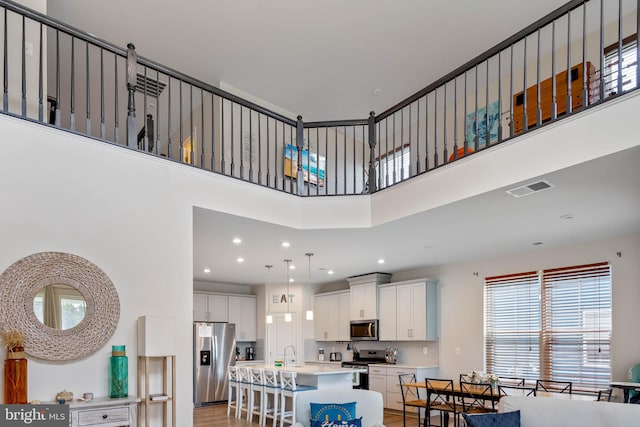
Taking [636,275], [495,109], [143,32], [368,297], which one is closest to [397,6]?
[495,109]

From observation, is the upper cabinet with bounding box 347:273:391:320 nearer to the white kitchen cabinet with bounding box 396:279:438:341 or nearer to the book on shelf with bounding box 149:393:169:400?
the white kitchen cabinet with bounding box 396:279:438:341

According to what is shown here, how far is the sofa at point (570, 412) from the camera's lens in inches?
153

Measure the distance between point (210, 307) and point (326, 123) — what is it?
6465 millimetres

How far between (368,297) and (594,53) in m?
5.84

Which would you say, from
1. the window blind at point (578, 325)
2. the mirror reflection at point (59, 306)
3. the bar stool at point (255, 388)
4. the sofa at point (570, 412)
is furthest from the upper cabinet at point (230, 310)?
the sofa at point (570, 412)

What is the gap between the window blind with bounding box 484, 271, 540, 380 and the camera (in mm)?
7395

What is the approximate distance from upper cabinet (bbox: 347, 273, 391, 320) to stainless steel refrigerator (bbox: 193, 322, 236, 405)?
2.77 m

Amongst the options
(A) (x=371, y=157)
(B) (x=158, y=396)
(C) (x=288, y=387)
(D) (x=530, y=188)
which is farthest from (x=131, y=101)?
(C) (x=288, y=387)

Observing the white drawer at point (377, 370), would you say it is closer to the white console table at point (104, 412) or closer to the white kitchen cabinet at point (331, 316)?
the white kitchen cabinet at point (331, 316)

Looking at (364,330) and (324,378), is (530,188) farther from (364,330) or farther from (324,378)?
(364,330)

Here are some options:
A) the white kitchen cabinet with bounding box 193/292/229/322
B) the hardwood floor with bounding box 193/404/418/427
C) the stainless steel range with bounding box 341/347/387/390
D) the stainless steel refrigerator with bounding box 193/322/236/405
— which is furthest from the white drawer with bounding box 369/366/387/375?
the white kitchen cabinet with bounding box 193/292/229/322

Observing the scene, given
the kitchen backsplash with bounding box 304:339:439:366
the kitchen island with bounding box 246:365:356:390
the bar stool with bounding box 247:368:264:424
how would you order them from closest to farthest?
the kitchen island with bounding box 246:365:356:390
the bar stool with bounding box 247:368:264:424
the kitchen backsplash with bounding box 304:339:439:366

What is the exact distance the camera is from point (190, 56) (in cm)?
642

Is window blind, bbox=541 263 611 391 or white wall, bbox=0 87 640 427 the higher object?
white wall, bbox=0 87 640 427
